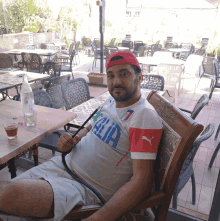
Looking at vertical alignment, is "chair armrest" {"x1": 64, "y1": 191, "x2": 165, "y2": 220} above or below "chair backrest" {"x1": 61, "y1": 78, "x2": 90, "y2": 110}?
below

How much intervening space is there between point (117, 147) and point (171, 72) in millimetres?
3367

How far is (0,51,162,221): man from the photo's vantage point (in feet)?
3.07

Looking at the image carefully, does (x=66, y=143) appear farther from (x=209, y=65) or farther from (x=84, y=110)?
(x=209, y=65)

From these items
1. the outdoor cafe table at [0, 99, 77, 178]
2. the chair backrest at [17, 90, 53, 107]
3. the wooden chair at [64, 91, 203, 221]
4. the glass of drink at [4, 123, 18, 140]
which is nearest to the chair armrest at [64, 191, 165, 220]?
the wooden chair at [64, 91, 203, 221]

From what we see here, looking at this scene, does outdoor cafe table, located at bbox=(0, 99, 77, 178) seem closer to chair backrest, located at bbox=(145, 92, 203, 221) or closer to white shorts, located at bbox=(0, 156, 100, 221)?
white shorts, located at bbox=(0, 156, 100, 221)

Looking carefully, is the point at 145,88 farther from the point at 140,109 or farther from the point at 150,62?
the point at 150,62

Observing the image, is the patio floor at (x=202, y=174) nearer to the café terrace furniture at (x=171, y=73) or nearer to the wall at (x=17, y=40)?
the café terrace furniture at (x=171, y=73)

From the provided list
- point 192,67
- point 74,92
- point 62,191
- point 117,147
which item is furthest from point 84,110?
point 192,67

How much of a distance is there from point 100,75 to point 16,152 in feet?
14.0

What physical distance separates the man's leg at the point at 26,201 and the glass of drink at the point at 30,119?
564mm

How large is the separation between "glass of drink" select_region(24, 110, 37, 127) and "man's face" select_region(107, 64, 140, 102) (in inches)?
25.9

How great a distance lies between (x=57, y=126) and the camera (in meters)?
1.49

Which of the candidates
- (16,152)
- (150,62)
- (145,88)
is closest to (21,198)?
(16,152)

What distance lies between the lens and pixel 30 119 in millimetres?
1486
